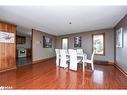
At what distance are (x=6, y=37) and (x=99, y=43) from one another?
5379mm

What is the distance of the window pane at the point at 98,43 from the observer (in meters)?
6.75

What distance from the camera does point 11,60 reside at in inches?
193

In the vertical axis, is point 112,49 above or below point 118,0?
below

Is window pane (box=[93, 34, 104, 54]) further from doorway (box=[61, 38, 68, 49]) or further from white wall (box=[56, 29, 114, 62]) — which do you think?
doorway (box=[61, 38, 68, 49])

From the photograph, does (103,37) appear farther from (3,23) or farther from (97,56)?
(3,23)

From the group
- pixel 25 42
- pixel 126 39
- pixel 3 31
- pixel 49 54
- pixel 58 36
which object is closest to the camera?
pixel 126 39

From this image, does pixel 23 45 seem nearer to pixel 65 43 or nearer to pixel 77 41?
pixel 65 43

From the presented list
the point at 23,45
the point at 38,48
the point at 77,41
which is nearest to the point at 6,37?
the point at 38,48

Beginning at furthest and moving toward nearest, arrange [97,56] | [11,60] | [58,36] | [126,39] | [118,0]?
[58,36] < [97,56] < [11,60] < [126,39] < [118,0]

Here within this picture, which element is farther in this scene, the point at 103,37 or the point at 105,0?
the point at 103,37

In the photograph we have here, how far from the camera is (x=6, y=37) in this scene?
4.60 meters

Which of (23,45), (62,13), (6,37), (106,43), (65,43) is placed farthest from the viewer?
(23,45)
